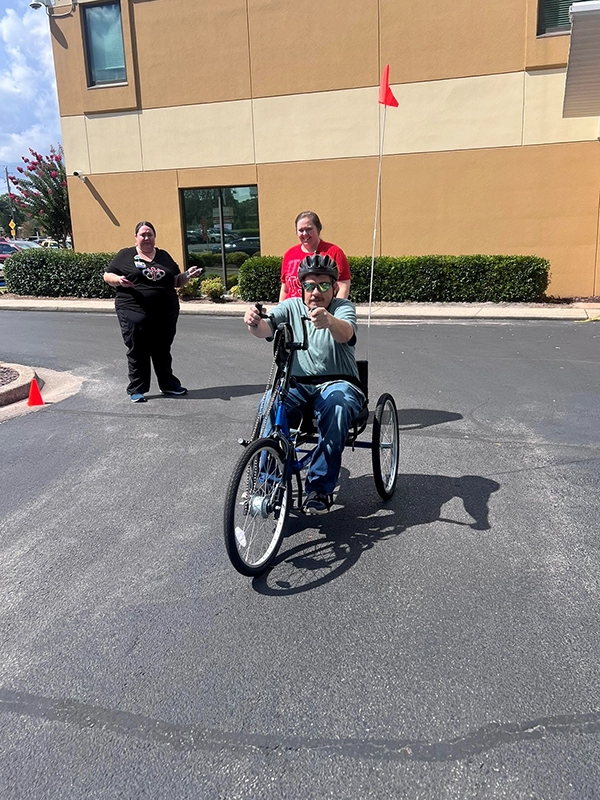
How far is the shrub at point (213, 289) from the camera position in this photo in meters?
16.0

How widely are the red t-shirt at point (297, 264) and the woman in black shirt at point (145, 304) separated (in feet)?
5.85

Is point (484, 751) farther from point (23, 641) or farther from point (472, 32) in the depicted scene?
point (472, 32)

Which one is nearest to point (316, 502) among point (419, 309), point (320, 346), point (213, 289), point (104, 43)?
point (320, 346)

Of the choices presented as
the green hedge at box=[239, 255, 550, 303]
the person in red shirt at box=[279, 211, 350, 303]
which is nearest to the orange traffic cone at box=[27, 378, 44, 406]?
the person in red shirt at box=[279, 211, 350, 303]

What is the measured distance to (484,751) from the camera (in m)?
2.24

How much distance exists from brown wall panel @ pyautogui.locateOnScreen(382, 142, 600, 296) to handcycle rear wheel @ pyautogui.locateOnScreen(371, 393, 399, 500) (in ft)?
38.6

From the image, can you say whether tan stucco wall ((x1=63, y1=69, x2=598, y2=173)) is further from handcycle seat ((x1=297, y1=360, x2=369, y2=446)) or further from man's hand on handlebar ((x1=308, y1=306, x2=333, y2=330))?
man's hand on handlebar ((x1=308, y1=306, x2=333, y2=330))

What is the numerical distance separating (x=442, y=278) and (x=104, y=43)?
1103 centimetres

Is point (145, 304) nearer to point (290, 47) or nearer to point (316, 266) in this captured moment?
point (316, 266)

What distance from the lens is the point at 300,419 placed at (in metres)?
3.97

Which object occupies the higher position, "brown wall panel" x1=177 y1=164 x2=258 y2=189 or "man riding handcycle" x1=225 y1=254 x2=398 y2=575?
"brown wall panel" x1=177 y1=164 x2=258 y2=189

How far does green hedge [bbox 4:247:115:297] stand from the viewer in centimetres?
1725

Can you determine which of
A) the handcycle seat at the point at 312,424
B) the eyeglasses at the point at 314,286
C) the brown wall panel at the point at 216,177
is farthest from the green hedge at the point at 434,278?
the eyeglasses at the point at 314,286

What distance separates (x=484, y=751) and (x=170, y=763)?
1.07m
